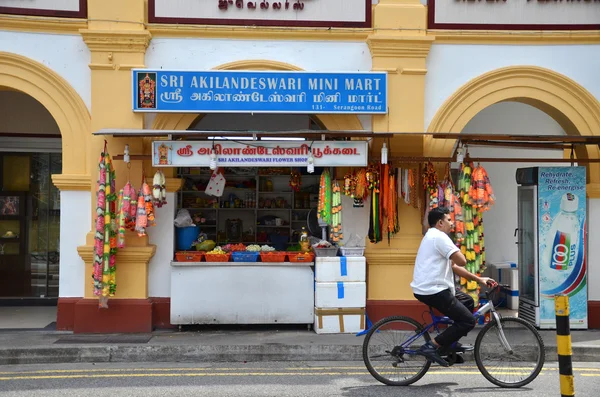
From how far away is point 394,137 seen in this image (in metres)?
9.61

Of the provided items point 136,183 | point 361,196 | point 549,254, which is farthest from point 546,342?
point 136,183

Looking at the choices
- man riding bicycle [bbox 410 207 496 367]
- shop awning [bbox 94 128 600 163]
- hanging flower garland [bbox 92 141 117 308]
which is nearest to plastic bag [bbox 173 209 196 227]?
hanging flower garland [bbox 92 141 117 308]

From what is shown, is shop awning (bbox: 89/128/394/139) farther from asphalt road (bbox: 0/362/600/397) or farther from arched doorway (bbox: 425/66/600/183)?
asphalt road (bbox: 0/362/600/397)

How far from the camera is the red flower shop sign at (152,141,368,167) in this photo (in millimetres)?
9117

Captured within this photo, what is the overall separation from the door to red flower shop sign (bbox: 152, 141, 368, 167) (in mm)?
2577

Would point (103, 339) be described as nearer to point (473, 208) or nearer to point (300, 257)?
point (300, 257)

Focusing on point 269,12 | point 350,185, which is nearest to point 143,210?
point 350,185

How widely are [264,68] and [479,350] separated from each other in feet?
16.1

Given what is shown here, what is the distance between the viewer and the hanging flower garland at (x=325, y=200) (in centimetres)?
954

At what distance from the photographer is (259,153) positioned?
9172 mm

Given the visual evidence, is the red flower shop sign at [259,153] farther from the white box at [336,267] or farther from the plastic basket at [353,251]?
the white box at [336,267]

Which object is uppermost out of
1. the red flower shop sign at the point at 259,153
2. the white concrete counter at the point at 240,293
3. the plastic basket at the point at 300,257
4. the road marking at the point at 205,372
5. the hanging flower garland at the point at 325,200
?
the red flower shop sign at the point at 259,153

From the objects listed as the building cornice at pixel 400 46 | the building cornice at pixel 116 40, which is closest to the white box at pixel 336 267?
the building cornice at pixel 400 46

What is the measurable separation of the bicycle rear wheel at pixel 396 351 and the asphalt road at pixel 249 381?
0.44ft
